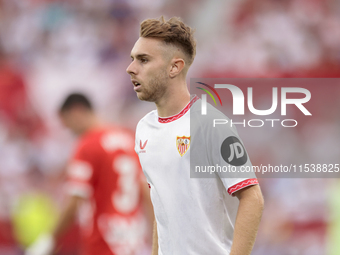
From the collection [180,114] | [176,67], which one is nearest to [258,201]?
[180,114]

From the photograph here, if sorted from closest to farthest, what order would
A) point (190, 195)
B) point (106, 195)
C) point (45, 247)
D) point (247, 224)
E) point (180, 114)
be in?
point (247, 224) → point (190, 195) → point (180, 114) → point (106, 195) → point (45, 247)

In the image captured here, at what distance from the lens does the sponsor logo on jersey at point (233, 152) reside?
1.51 metres

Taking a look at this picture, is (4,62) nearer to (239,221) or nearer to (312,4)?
(312,4)

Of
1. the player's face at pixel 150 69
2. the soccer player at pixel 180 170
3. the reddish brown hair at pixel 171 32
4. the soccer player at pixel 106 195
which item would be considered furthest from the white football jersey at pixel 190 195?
the soccer player at pixel 106 195

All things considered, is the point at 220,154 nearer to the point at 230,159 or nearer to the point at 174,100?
the point at 230,159

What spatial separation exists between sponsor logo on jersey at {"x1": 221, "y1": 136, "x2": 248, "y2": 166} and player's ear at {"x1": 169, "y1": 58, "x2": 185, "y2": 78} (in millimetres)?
377

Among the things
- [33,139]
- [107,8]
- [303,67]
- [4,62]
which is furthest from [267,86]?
[4,62]

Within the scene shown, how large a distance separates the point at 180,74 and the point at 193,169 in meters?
0.41

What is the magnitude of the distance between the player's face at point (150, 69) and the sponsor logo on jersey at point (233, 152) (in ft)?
1.20

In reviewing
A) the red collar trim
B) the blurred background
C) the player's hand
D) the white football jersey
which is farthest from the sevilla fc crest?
the blurred background

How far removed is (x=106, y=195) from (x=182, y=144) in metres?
1.52

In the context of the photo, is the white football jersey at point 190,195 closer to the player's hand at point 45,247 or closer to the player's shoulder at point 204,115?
the player's shoulder at point 204,115

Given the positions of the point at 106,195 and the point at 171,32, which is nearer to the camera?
the point at 171,32

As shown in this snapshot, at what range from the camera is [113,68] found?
6414 mm
